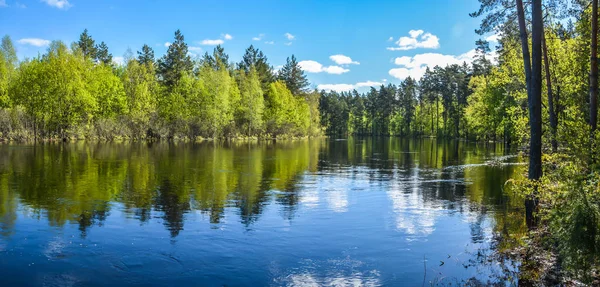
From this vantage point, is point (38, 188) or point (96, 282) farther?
point (38, 188)

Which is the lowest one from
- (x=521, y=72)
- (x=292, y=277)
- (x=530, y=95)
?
(x=292, y=277)

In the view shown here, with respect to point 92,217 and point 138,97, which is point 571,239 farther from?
point 138,97

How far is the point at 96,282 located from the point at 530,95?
13.3 m

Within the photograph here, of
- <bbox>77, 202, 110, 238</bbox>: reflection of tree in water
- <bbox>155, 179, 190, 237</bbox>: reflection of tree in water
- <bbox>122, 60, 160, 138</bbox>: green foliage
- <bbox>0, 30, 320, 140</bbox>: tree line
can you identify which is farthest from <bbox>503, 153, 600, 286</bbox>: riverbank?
<bbox>122, 60, 160, 138</bbox>: green foliage

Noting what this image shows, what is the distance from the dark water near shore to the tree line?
1783 inches

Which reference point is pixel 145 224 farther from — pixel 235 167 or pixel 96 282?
pixel 235 167

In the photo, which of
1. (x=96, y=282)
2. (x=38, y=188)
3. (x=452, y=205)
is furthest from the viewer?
(x=38, y=188)

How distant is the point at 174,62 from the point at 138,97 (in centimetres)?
1181

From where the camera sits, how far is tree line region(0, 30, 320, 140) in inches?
2598

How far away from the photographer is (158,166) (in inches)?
1328

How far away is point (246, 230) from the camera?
14.5m

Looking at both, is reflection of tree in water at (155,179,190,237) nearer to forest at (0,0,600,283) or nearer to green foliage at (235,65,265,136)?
forest at (0,0,600,283)

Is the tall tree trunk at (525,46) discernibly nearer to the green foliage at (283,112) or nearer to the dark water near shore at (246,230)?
the dark water near shore at (246,230)

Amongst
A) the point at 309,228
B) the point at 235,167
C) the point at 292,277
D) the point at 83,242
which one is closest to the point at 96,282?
the point at 83,242
